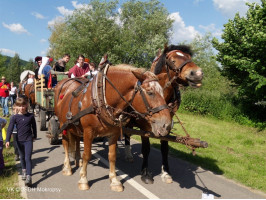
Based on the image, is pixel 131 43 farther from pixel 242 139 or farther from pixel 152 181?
pixel 152 181

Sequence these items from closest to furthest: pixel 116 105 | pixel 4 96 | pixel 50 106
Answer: pixel 116 105 → pixel 50 106 → pixel 4 96

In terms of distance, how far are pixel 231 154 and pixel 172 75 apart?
425 cm

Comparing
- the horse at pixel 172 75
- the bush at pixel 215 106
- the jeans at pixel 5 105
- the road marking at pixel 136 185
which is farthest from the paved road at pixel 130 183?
the jeans at pixel 5 105

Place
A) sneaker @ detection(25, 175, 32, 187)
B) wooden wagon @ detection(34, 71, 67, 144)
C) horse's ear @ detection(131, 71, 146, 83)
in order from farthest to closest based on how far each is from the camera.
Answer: wooden wagon @ detection(34, 71, 67, 144)
sneaker @ detection(25, 175, 32, 187)
horse's ear @ detection(131, 71, 146, 83)

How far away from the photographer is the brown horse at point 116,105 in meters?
3.29

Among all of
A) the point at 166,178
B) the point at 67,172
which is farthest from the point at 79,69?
the point at 166,178

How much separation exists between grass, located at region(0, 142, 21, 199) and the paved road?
0.19 m

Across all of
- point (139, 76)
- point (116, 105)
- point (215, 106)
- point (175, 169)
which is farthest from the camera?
point (215, 106)

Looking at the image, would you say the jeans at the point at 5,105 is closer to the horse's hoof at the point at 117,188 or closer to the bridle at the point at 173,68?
the horse's hoof at the point at 117,188

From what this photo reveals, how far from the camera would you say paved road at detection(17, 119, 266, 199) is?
4.18m

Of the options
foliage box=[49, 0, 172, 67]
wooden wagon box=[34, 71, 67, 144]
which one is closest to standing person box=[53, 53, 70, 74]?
wooden wagon box=[34, 71, 67, 144]

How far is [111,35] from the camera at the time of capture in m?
28.1

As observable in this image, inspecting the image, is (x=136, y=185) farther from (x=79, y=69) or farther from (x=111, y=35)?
(x=111, y=35)

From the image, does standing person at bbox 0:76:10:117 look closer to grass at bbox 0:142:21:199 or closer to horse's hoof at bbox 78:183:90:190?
grass at bbox 0:142:21:199
